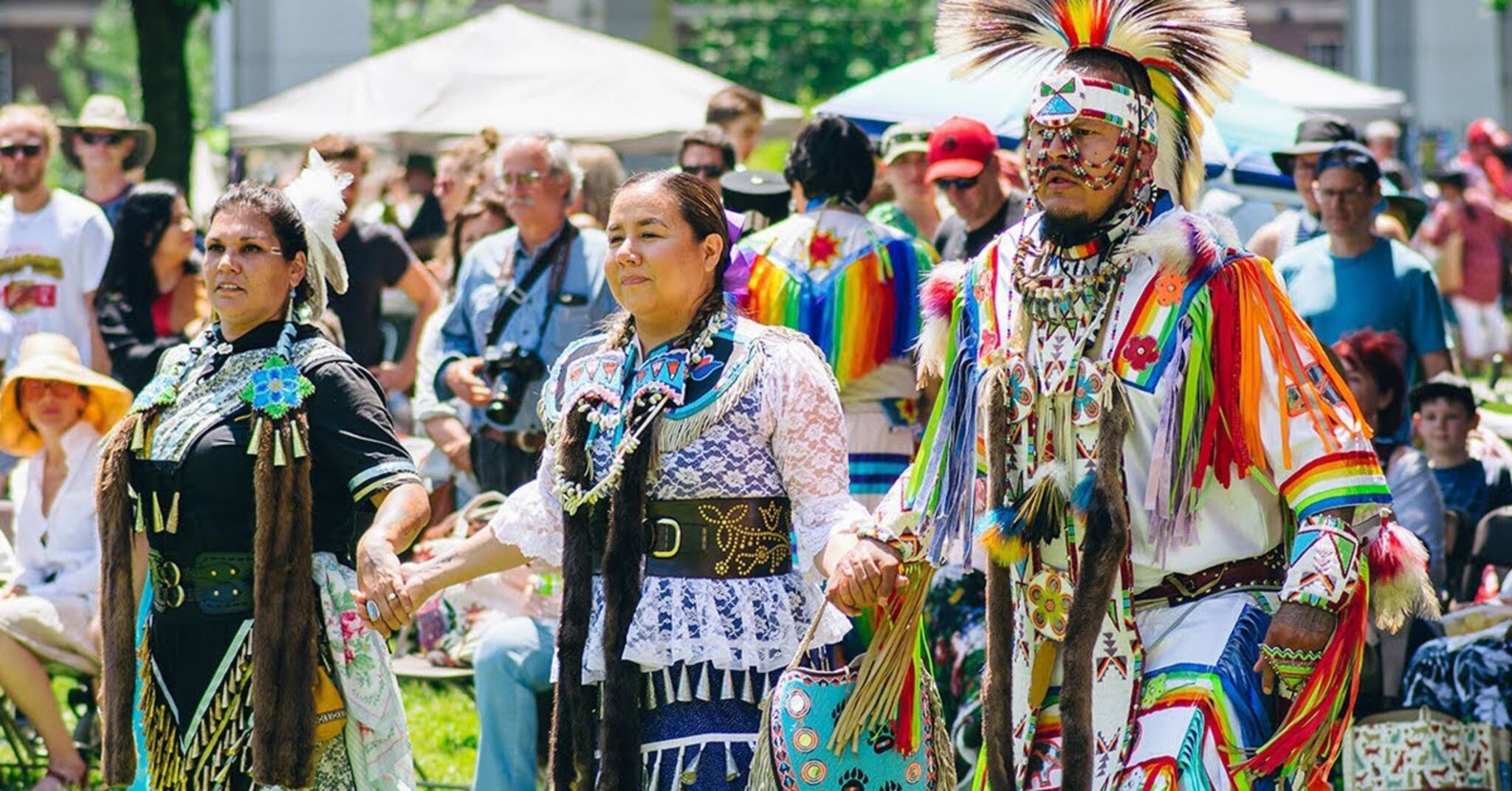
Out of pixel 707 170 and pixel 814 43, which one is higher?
pixel 814 43

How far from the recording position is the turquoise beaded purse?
4.53 m

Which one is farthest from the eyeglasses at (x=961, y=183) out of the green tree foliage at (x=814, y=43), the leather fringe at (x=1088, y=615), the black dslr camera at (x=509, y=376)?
the green tree foliage at (x=814, y=43)

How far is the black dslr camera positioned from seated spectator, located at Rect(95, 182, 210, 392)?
1929 millimetres

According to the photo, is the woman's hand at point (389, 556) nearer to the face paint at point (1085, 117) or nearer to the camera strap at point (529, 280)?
the face paint at point (1085, 117)

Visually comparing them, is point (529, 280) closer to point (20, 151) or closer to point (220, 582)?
point (220, 582)

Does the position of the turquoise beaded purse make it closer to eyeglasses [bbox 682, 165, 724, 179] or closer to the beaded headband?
the beaded headband

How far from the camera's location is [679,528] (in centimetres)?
477

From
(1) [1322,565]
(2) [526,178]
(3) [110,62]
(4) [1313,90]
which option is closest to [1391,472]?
(2) [526,178]

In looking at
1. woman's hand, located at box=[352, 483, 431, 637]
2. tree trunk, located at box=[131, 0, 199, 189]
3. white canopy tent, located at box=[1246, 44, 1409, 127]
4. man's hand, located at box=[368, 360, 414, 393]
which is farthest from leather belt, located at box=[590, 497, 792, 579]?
tree trunk, located at box=[131, 0, 199, 189]

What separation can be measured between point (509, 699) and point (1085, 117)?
Result: 2.67 metres

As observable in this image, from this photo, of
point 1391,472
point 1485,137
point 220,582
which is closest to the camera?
point 220,582

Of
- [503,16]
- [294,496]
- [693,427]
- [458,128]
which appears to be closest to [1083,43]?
[693,427]

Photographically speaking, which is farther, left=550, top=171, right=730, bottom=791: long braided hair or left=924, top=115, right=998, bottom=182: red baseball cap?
left=924, top=115, right=998, bottom=182: red baseball cap

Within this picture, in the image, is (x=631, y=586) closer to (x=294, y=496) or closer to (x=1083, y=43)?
(x=294, y=496)
